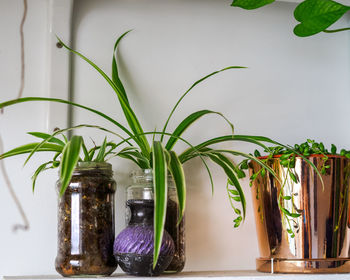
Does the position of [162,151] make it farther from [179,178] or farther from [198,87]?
[198,87]

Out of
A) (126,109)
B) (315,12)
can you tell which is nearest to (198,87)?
(126,109)

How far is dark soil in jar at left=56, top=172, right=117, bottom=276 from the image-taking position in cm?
112

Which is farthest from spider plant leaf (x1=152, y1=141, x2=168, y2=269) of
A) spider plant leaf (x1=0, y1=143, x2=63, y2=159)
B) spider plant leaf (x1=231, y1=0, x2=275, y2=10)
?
spider plant leaf (x1=231, y1=0, x2=275, y2=10)

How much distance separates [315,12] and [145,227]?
67 cm

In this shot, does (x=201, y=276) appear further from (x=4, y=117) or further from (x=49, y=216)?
(x=4, y=117)

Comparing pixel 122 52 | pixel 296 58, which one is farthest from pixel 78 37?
pixel 296 58

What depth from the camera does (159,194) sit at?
3.22 ft

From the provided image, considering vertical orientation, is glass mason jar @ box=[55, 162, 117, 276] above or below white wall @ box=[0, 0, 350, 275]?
below

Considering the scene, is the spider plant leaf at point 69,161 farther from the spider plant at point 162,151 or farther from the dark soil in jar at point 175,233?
the dark soil in jar at point 175,233

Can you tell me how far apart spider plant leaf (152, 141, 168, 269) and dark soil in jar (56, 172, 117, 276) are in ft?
0.66

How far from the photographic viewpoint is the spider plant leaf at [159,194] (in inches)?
37.4

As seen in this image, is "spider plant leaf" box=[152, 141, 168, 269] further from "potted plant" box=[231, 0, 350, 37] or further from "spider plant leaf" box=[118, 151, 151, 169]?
"potted plant" box=[231, 0, 350, 37]

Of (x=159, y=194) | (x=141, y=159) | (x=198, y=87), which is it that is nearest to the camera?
(x=159, y=194)

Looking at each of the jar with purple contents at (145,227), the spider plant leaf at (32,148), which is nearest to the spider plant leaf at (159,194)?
the jar with purple contents at (145,227)
